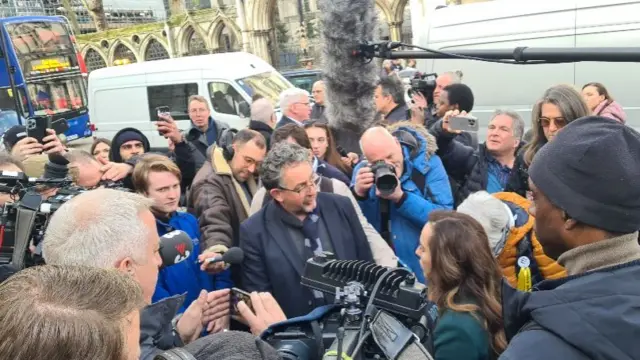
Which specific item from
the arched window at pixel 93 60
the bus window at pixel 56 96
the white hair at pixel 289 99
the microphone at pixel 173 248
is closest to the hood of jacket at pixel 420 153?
the microphone at pixel 173 248

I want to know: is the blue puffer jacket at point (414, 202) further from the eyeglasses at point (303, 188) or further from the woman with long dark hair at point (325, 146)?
the woman with long dark hair at point (325, 146)

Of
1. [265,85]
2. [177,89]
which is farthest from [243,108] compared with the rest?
[177,89]

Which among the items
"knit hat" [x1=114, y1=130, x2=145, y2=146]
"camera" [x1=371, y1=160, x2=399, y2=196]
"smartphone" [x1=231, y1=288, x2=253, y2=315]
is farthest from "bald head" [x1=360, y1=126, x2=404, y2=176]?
"knit hat" [x1=114, y1=130, x2=145, y2=146]

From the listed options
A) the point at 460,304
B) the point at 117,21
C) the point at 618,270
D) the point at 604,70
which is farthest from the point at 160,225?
the point at 117,21

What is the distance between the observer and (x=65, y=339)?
98cm

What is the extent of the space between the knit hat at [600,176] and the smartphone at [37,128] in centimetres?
305

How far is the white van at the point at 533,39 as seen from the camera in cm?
673

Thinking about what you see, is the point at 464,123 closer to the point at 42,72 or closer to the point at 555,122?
the point at 555,122

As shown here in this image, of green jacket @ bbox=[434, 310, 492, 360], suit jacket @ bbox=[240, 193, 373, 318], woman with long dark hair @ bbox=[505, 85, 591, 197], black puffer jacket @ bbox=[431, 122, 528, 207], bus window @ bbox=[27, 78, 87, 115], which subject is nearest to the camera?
green jacket @ bbox=[434, 310, 492, 360]

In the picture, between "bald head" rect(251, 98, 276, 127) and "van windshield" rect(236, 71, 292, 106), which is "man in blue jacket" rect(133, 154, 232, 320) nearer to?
"bald head" rect(251, 98, 276, 127)

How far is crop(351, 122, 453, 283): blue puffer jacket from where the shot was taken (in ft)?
10.4

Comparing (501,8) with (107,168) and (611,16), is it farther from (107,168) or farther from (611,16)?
(107,168)

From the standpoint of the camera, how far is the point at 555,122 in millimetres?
3426

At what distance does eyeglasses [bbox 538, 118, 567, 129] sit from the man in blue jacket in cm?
217
